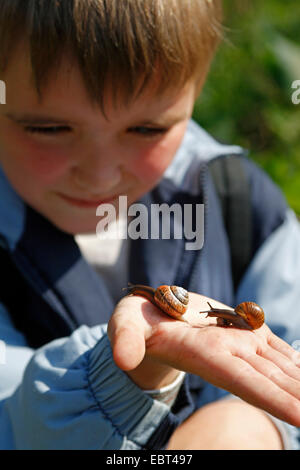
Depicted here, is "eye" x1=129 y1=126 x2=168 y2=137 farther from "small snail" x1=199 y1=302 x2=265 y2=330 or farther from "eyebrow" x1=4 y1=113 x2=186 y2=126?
"small snail" x1=199 y1=302 x2=265 y2=330

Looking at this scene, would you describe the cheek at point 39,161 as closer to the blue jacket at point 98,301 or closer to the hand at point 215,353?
the blue jacket at point 98,301

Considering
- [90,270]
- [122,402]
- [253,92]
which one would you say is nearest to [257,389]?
[122,402]

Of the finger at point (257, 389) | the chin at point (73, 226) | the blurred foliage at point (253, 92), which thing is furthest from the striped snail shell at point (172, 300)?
the blurred foliage at point (253, 92)

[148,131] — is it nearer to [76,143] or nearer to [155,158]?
[155,158]

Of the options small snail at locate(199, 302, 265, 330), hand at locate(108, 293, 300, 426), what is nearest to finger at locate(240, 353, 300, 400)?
hand at locate(108, 293, 300, 426)
